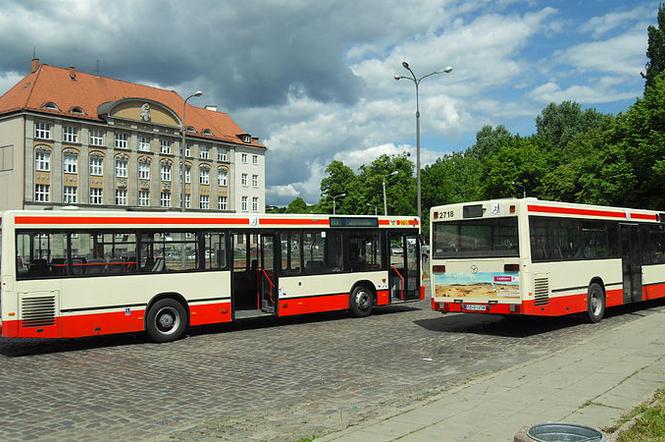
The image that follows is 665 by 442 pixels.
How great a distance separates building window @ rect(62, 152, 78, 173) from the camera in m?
65.1

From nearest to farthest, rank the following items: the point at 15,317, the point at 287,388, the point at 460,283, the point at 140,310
Result: 1. the point at 287,388
2. the point at 15,317
3. the point at 140,310
4. the point at 460,283

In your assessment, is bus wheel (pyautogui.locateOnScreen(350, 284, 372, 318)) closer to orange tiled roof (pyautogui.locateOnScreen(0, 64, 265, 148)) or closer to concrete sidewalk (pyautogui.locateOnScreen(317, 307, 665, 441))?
concrete sidewalk (pyautogui.locateOnScreen(317, 307, 665, 441))

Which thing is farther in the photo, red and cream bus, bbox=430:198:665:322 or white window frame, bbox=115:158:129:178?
white window frame, bbox=115:158:129:178

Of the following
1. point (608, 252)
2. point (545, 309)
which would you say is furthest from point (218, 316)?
point (608, 252)

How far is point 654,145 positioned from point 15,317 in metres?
34.9

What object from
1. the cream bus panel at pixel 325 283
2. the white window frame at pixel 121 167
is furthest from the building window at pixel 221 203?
the cream bus panel at pixel 325 283

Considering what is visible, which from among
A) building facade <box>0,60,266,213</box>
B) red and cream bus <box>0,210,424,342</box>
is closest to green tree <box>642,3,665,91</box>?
building facade <box>0,60,266,213</box>

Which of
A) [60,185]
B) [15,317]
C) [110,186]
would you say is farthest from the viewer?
[110,186]

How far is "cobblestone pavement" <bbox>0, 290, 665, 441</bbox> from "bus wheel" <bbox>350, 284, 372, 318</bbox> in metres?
0.79

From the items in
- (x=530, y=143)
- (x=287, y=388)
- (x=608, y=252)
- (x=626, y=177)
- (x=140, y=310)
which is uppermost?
(x=530, y=143)

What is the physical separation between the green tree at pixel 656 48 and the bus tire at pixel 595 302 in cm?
5316

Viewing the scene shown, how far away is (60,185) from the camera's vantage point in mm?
64438

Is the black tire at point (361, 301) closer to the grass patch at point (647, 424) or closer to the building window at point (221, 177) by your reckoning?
the grass patch at point (647, 424)

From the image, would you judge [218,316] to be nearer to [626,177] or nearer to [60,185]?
[626,177]
